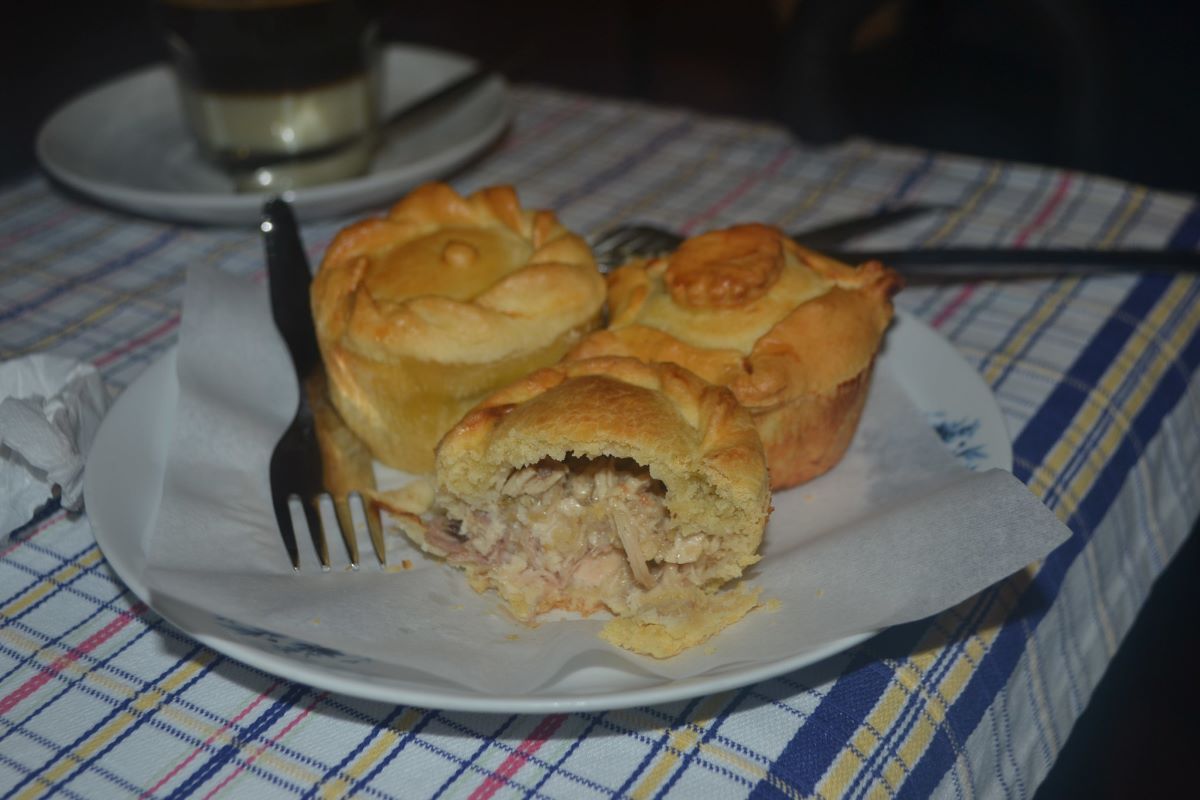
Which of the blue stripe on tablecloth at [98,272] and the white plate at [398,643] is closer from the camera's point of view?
the white plate at [398,643]

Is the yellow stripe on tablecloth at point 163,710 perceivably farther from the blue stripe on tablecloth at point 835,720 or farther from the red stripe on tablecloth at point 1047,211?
the red stripe on tablecloth at point 1047,211

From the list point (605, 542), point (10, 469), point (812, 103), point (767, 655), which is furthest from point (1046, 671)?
point (812, 103)

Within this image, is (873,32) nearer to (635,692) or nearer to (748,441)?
(748,441)

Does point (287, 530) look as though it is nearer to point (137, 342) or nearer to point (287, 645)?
point (287, 645)

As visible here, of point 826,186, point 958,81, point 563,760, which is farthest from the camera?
point 958,81

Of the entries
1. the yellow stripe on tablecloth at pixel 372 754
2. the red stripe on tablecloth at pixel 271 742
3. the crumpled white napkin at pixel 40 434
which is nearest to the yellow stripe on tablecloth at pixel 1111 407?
the yellow stripe on tablecloth at pixel 372 754

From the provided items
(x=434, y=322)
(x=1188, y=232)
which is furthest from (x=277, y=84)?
(x=1188, y=232)

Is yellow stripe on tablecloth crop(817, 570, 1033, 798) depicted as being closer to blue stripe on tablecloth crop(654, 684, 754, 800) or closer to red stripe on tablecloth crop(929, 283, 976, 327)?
blue stripe on tablecloth crop(654, 684, 754, 800)
